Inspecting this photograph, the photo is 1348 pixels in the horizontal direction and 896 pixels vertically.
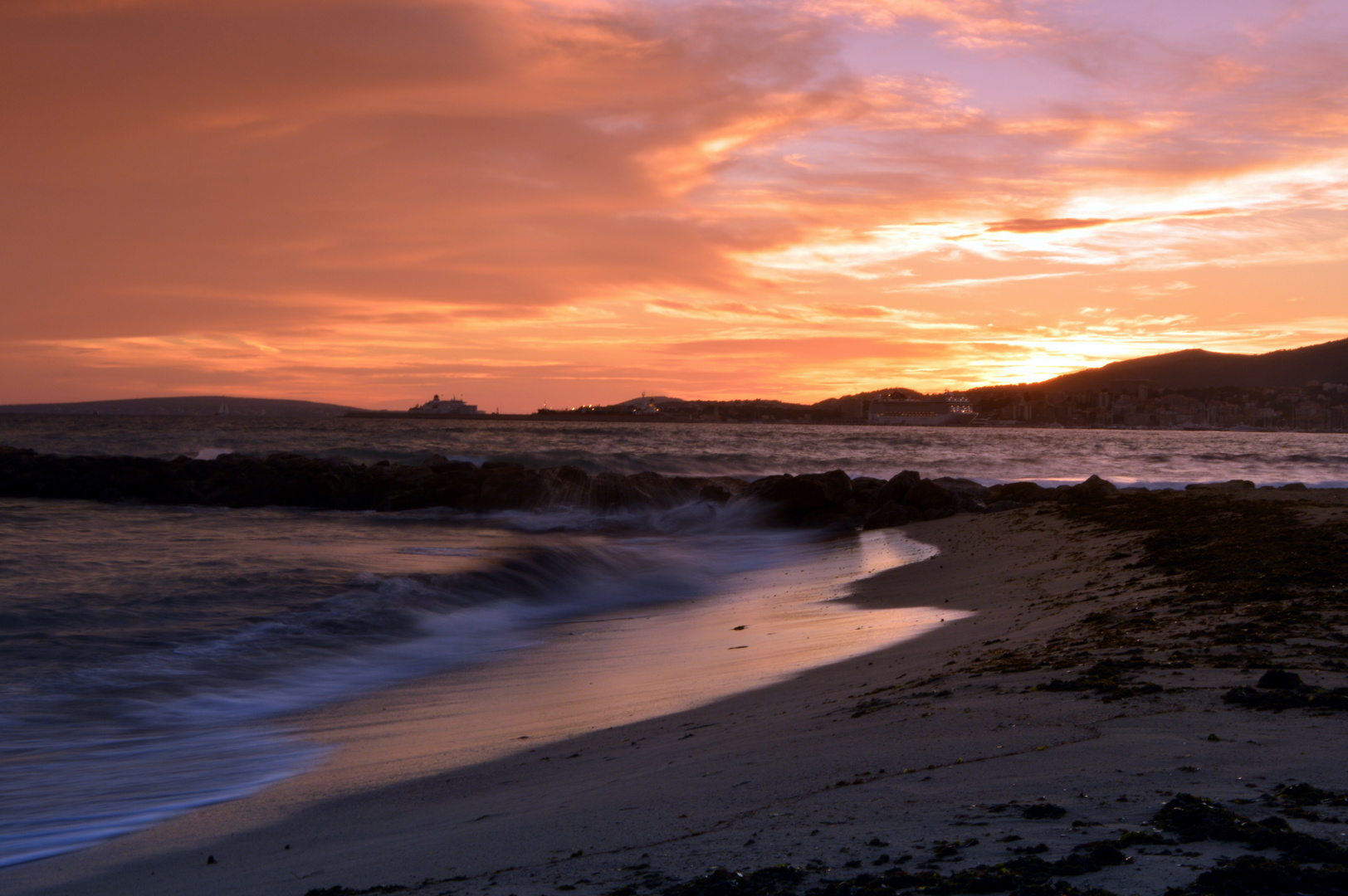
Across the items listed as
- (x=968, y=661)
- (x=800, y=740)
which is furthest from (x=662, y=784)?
(x=968, y=661)

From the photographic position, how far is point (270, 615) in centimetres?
948

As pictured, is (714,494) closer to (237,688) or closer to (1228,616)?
(237,688)

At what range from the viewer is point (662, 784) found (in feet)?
11.6

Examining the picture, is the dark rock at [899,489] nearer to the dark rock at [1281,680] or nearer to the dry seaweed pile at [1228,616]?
the dry seaweed pile at [1228,616]

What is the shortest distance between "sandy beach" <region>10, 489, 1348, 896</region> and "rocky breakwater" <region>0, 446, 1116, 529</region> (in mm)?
14831

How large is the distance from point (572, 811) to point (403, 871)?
65 centimetres

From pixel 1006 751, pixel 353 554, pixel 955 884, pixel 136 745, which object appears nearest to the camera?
→ pixel 955 884

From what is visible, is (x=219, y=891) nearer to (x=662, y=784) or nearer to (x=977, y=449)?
(x=662, y=784)

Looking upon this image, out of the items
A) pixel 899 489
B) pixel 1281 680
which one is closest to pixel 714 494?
pixel 899 489

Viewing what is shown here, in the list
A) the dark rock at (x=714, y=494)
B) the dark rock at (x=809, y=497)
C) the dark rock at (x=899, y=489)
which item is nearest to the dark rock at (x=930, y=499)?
the dark rock at (x=899, y=489)

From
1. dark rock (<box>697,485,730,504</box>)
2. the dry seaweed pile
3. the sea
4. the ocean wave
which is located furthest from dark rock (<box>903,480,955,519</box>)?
the dry seaweed pile

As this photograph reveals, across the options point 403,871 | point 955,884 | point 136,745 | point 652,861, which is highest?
point 955,884

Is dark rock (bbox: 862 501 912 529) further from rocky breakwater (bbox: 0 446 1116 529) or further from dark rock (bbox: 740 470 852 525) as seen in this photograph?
rocky breakwater (bbox: 0 446 1116 529)

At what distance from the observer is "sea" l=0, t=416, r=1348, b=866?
5.28 meters
